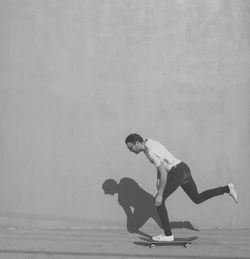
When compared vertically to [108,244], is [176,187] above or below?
above

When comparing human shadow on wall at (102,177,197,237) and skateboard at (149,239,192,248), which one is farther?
human shadow on wall at (102,177,197,237)

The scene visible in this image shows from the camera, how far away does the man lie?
5.52 m

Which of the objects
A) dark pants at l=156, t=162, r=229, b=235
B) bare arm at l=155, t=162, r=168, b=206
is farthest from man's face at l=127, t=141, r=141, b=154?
dark pants at l=156, t=162, r=229, b=235

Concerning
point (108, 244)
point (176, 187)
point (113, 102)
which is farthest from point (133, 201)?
point (113, 102)

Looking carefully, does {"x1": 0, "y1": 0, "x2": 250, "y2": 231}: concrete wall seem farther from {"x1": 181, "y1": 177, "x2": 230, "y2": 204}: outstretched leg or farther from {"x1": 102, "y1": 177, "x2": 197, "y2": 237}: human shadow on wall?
{"x1": 181, "y1": 177, "x2": 230, "y2": 204}: outstretched leg

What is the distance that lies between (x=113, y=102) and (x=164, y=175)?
1.76 metres

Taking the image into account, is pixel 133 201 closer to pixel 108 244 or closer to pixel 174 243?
pixel 108 244

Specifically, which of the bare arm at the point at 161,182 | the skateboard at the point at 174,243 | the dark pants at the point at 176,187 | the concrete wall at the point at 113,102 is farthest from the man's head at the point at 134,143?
the concrete wall at the point at 113,102

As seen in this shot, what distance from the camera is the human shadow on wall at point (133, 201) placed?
682 centimetres

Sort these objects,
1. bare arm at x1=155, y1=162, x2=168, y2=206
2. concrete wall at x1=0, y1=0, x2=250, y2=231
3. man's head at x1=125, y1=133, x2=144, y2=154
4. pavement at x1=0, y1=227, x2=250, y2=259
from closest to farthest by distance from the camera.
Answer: pavement at x1=0, y1=227, x2=250, y2=259 < bare arm at x1=155, y1=162, x2=168, y2=206 < man's head at x1=125, y1=133, x2=144, y2=154 < concrete wall at x1=0, y1=0, x2=250, y2=231

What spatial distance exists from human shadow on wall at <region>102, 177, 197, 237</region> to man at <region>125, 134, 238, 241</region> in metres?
1.10

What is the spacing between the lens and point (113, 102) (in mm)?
6879

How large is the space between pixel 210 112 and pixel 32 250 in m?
3.06

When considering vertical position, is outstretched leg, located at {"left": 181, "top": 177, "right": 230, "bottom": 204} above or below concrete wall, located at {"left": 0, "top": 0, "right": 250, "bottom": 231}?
below
